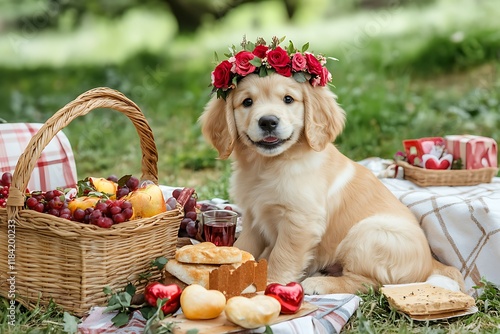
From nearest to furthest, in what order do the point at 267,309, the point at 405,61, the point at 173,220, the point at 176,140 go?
the point at 267,309
the point at 173,220
the point at 176,140
the point at 405,61

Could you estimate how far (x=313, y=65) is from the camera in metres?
3.33

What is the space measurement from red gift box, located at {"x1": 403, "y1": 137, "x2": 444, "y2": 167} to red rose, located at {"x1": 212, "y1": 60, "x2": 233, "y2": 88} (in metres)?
1.70

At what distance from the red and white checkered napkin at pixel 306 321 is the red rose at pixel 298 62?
1168 mm

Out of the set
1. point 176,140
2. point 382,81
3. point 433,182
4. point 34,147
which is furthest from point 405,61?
point 34,147

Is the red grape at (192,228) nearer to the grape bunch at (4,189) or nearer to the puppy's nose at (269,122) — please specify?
the puppy's nose at (269,122)

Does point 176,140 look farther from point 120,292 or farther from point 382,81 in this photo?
point 120,292

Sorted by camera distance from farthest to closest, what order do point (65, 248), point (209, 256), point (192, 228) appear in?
1. point (192, 228)
2. point (209, 256)
3. point (65, 248)

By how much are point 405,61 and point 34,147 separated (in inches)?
251

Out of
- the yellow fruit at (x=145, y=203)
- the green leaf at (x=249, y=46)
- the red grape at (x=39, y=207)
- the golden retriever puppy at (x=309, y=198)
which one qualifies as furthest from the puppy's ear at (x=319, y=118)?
the red grape at (x=39, y=207)

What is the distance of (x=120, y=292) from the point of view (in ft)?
9.68

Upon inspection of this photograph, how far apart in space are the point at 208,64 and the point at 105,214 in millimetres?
6055

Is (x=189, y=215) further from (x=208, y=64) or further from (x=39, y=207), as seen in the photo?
(x=208, y=64)

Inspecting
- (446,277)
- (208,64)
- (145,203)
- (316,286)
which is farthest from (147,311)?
(208,64)

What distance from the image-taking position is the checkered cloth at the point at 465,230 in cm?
351
